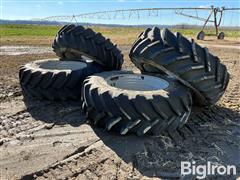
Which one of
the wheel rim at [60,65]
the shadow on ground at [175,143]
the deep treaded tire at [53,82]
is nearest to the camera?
the shadow on ground at [175,143]

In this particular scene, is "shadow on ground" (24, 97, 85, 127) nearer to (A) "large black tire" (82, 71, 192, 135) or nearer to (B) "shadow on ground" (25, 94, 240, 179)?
(B) "shadow on ground" (25, 94, 240, 179)

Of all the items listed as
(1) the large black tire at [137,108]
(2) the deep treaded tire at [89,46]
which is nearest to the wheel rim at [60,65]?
(2) the deep treaded tire at [89,46]

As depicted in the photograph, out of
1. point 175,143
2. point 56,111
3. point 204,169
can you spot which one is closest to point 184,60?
point 175,143

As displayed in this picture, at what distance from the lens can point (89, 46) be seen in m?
5.82

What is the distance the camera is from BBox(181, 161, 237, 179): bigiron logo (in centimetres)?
320

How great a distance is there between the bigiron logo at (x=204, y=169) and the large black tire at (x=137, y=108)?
75 centimetres

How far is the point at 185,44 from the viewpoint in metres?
4.25

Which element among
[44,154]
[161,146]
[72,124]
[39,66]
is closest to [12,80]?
[39,66]

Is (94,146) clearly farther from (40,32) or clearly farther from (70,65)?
(40,32)

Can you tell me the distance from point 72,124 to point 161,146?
139cm

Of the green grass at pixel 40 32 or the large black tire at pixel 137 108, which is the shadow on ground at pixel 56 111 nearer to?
the large black tire at pixel 137 108

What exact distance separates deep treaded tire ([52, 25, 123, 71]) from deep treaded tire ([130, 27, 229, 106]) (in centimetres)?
149

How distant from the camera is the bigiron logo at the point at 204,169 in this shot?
3204mm

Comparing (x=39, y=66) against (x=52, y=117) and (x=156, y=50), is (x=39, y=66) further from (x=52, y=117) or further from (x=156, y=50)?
(x=156, y=50)
